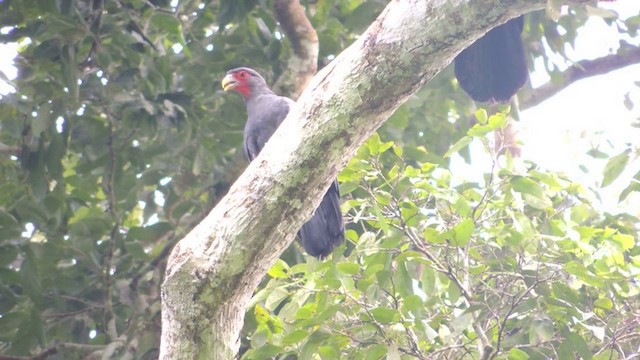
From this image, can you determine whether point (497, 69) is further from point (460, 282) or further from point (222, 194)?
point (222, 194)

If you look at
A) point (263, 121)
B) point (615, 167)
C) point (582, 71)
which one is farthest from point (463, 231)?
point (582, 71)

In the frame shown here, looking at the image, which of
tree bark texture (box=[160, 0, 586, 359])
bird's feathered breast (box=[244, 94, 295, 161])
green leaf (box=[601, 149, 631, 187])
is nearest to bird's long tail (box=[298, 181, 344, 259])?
bird's feathered breast (box=[244, 94, 295, 161])

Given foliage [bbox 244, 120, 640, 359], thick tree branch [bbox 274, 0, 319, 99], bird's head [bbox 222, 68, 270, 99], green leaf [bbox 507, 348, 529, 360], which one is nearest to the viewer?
green leaf [bbox 507, 348, 529, 360]

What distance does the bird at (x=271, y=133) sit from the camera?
4562 millimetres

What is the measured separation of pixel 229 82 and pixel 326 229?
1.36 metres

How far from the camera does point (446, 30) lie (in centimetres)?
307

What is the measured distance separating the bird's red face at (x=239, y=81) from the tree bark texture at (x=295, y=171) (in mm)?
2331

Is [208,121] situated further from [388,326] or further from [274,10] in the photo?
[388,326]

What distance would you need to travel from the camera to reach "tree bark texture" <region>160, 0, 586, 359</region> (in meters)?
3.03

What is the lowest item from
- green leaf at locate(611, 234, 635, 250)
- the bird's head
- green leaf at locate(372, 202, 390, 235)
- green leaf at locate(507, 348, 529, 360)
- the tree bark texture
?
green leaf at locate(507, 348, 529, 360)

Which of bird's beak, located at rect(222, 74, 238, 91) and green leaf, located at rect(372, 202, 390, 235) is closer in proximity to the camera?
green leaf, located at rect(372, 202, 390, 235)

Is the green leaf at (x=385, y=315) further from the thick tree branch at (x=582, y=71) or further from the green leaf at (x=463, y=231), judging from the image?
the thick tree branch at (x=582, y=71)

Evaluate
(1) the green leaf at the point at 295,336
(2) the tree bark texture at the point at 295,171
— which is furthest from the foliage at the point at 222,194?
(2) the tree bark texture at the point at 295,171

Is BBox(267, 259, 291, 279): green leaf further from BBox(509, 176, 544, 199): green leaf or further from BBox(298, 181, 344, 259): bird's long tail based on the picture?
BBox(509, 176, 544, 199): green leaf
